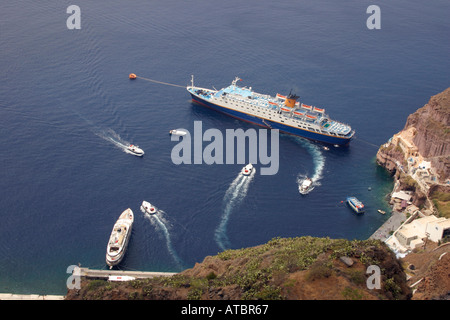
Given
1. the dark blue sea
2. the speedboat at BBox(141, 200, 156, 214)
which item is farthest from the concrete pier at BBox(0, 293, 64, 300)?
the speedboat at BBox(141, 200, 156, 214)

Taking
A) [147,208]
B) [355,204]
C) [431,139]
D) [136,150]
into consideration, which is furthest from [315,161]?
A: [147,208]

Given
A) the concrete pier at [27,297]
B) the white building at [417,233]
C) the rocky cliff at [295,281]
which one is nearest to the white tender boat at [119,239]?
the concrete pier at [27,297]

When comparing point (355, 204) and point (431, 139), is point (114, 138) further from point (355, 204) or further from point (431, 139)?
point (431, 139)

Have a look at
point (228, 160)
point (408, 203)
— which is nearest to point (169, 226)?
point (228, 160)

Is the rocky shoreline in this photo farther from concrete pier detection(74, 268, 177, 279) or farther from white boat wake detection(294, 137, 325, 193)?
concrete pier detection(74, 268, 177, 279)

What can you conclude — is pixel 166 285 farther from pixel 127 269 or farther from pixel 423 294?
pixel 423 294

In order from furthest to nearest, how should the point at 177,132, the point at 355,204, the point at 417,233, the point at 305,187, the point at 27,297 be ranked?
the point at 177,132, the point at 305,187, the point at 355,204, the point at 417,233, the point at 27,297
